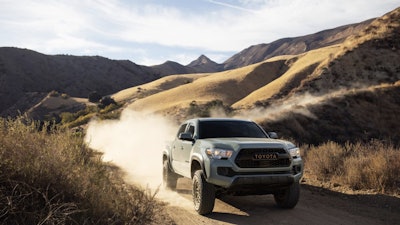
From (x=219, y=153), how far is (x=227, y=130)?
63.8 inches

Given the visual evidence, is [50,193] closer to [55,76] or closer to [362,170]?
[362,170]

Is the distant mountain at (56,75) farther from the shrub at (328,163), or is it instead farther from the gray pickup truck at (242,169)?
Result: the gray pickup truck at (242,169)

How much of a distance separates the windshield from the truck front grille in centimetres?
150

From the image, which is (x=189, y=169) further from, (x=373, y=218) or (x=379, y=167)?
(x=379, y=167)

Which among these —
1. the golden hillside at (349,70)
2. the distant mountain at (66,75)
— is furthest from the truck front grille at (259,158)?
the distant mountain at (66,75)

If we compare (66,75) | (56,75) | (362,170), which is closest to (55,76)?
(56,75)

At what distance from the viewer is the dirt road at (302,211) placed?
25.0ft

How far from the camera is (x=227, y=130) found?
30.3ft

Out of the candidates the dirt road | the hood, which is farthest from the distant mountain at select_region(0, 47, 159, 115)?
the hood

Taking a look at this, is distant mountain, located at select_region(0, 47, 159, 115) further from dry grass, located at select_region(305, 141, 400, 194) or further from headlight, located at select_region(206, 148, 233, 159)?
headlight, located at select_region(206, 148, 233, 159)

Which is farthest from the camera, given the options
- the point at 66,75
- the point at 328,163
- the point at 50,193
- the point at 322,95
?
the point at 66,75

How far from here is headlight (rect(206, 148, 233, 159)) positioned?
7579mm

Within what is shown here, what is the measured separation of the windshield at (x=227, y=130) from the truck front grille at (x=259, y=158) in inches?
58.9

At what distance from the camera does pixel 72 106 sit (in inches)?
2552
